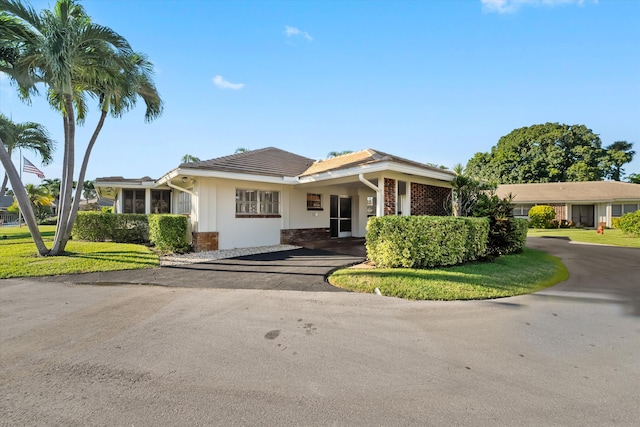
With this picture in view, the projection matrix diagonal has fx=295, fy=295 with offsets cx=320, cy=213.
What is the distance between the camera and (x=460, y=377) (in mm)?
2953

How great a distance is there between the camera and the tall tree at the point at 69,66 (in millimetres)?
8648

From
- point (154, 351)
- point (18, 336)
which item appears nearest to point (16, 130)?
point (18, 336)

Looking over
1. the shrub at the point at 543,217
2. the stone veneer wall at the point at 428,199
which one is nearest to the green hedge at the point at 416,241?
the stone veneer wall at the point at 428,199

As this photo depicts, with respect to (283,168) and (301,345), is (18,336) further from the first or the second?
(283,168)

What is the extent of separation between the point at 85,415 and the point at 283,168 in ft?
39.2

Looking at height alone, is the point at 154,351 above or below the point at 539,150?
below

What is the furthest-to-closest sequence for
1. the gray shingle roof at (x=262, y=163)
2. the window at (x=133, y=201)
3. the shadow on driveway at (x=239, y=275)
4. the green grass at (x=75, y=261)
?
1. the window at (x=133, y=201)
2. the gray shingle roof at (x=262, y=163)
3. the green grass at (x=75, y=261)
4. the shadow on driveway at (x=239, y=275)

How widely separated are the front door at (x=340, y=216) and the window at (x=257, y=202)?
3.14m

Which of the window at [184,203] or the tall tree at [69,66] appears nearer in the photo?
the tall tree at [69,66]

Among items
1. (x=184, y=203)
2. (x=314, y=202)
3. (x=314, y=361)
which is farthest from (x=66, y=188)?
(x=314, y=361)

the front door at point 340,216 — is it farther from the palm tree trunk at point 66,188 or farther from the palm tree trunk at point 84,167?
the palm tree trunk at point 66,188


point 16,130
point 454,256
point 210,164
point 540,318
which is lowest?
point 540,318

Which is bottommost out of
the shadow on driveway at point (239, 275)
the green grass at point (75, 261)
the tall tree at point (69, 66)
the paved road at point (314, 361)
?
the paved road at point (314, 361)

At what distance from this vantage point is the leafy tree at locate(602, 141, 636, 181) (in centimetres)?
3881
